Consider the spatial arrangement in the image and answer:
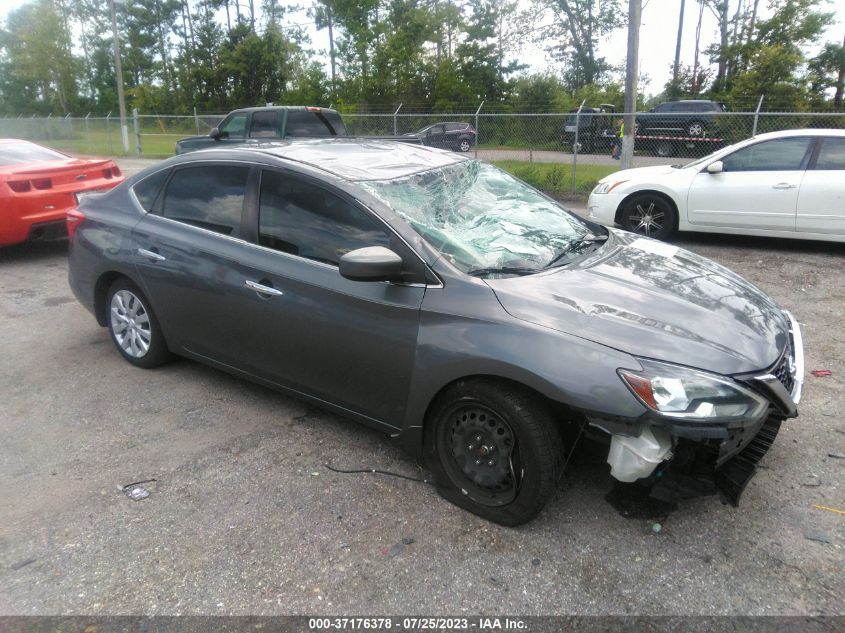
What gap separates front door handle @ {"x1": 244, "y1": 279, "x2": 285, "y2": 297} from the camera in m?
3.43

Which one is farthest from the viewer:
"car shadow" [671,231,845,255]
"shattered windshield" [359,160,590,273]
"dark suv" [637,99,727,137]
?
"dark suv" [637,99,727,137]

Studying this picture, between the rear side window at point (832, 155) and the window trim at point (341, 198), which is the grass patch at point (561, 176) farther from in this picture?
the window trim at point (341, 198)

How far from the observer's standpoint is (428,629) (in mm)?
2322

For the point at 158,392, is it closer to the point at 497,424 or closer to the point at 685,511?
the point at 497,424

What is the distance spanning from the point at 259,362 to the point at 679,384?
7.42 ft

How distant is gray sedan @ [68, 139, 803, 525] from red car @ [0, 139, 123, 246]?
Answer: 12.3 ft

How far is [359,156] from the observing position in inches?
153

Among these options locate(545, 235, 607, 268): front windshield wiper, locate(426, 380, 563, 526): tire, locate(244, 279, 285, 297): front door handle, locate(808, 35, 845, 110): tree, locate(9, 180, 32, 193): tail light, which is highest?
locate(808, 35, 845, 110): tree

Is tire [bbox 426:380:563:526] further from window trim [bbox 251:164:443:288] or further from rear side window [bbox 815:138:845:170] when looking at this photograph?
rear side window [bbox 815:138:845:170]

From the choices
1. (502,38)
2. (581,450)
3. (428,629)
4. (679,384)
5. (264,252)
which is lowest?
(428,629)

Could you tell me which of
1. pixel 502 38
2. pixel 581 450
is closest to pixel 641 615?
pixel 581 450

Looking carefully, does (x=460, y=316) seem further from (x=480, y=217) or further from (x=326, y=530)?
(x=326, y=530)

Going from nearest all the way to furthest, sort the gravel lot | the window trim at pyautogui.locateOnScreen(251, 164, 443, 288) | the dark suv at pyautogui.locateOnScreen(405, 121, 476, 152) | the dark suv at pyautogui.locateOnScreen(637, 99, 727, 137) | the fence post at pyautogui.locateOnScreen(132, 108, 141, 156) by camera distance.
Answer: the gravel lot → the window trim at pyautogui.locateOnScreen(251, 164, 443, 288) → the dark suv at pyautogui.locateOnScreen(637, 99, 727, 137) → the dark suv at pyautogui.locateOnScreen(405, 121, 476, 152) → the fence post at pyautogui.locateOnScreen(132, 108, 141, 156)

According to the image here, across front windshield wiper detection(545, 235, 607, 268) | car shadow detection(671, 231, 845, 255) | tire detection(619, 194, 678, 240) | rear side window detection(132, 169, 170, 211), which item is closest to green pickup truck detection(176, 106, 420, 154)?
tire detection(619, 194, 678, 240)
